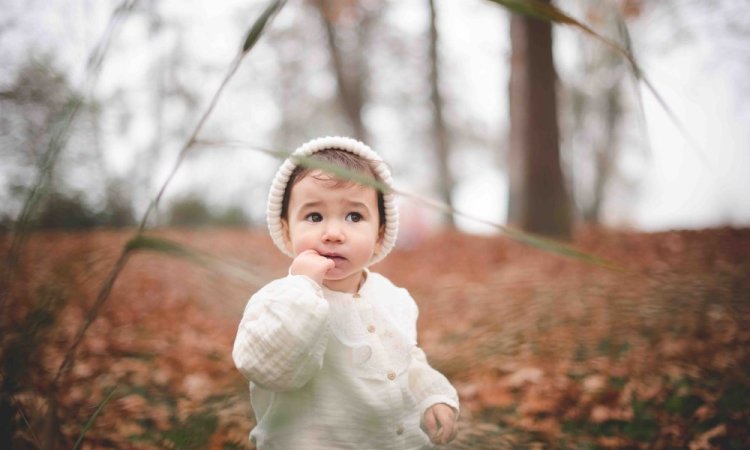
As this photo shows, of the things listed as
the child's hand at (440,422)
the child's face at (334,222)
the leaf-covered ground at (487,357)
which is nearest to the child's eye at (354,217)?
the child's face at (334,222)

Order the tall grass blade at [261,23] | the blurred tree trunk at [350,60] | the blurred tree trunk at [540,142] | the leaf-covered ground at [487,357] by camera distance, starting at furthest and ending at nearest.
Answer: the blurred tree trunk at [350,60], the blurred tree trunk at [540,142], the leaf-covered ground at [487,357], the tall grass blade at [261,23]

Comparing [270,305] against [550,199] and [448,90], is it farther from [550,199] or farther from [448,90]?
[448,90]

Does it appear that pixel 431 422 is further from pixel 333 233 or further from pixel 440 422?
pixel 333 233

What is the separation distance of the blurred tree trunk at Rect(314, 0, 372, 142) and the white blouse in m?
6.78

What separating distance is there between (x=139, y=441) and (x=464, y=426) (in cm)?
122

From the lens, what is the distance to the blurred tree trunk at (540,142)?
5891 millimetres

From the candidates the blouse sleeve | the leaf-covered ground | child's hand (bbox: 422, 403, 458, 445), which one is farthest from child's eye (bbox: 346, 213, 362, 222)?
child's hand (bbox: 422, 403, 458, 445)

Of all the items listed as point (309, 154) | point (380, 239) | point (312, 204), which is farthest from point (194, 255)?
point (380, 239)

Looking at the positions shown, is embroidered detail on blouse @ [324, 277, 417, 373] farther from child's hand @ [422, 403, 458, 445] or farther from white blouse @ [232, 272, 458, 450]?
child's hand @ [422, 403, 458, 445]

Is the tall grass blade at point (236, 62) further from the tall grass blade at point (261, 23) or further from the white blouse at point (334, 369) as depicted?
the white blouse at point (334, 369)

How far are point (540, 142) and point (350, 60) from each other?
307 inches

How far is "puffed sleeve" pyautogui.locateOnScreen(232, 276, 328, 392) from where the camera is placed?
1.05 metres

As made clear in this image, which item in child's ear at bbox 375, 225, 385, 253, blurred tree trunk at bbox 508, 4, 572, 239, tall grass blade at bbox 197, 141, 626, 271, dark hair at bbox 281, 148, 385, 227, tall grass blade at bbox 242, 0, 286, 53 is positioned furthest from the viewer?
blurred tree trunk at bbox 508, 4, 572, 239

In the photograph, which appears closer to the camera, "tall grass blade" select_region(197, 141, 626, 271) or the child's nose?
"tall grass blade" select_region(197, 141, 626, 271)
